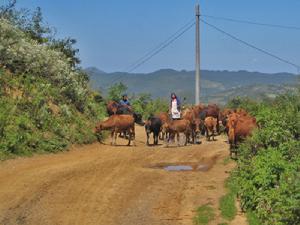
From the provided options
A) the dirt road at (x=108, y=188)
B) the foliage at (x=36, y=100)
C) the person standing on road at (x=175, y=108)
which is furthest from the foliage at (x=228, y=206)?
the person standing on road at (x=175, y=108)

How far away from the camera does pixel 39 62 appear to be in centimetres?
2656

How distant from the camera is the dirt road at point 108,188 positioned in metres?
11.7

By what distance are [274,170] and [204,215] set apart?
6.08 feet

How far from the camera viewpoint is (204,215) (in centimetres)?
1188

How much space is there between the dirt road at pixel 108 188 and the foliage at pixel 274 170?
23.4 inches

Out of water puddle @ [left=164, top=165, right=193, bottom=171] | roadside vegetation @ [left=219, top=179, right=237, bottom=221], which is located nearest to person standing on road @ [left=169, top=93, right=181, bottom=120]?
water puddle @ [left=164, top=165, right=193, bottom=171]

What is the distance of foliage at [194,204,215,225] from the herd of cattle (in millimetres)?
7072

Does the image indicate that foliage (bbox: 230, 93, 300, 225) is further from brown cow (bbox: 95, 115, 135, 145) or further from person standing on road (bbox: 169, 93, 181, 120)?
person standing on road (bbox: 169, 93, 181, 120)

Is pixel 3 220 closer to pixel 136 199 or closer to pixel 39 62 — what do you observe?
pixel 136 199

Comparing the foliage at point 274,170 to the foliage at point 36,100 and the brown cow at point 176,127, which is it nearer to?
the brown cow at point 176,127

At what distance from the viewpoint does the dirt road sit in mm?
11719

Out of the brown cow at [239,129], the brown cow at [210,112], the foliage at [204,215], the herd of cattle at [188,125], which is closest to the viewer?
the foliage at [204,215]

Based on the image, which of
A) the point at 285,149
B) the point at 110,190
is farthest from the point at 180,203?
the point at 285,149

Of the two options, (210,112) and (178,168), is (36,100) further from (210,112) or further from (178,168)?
(210,112)
